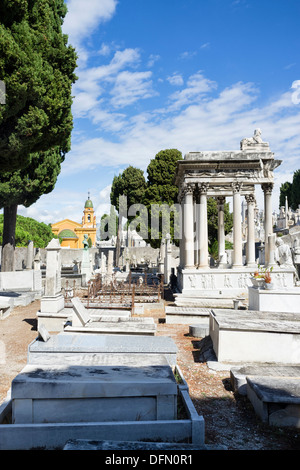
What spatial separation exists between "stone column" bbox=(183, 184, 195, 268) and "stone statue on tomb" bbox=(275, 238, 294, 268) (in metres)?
4.90

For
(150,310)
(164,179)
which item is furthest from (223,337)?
(164,179)

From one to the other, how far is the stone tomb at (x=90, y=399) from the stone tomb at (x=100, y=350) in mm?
831

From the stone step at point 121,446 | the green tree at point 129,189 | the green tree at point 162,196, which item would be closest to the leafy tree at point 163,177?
the green tree at point 162,196

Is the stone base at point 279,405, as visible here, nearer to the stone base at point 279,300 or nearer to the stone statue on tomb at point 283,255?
the stone base at point 279,300

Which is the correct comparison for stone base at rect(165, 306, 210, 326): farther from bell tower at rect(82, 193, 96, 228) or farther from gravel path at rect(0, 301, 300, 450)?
bell tower at rect(82, 193, 96, 228)

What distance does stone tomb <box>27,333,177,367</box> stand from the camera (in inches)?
194

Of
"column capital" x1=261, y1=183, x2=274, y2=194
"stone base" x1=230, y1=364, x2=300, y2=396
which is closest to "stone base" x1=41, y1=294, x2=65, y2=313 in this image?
"stone base" x1=230, y1=364, x2=300, y2=396

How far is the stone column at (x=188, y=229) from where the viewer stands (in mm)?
17281

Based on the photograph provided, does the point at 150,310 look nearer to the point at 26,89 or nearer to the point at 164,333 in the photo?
the point at 164,333

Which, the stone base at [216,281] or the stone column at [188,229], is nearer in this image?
the stone base at [216,281]

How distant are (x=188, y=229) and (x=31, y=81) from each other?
35.6ft

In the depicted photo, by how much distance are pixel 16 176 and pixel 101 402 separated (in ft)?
49.2

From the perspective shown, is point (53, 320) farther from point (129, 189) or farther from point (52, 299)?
point (129, 189)

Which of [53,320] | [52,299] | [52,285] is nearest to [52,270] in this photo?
[52,285]
